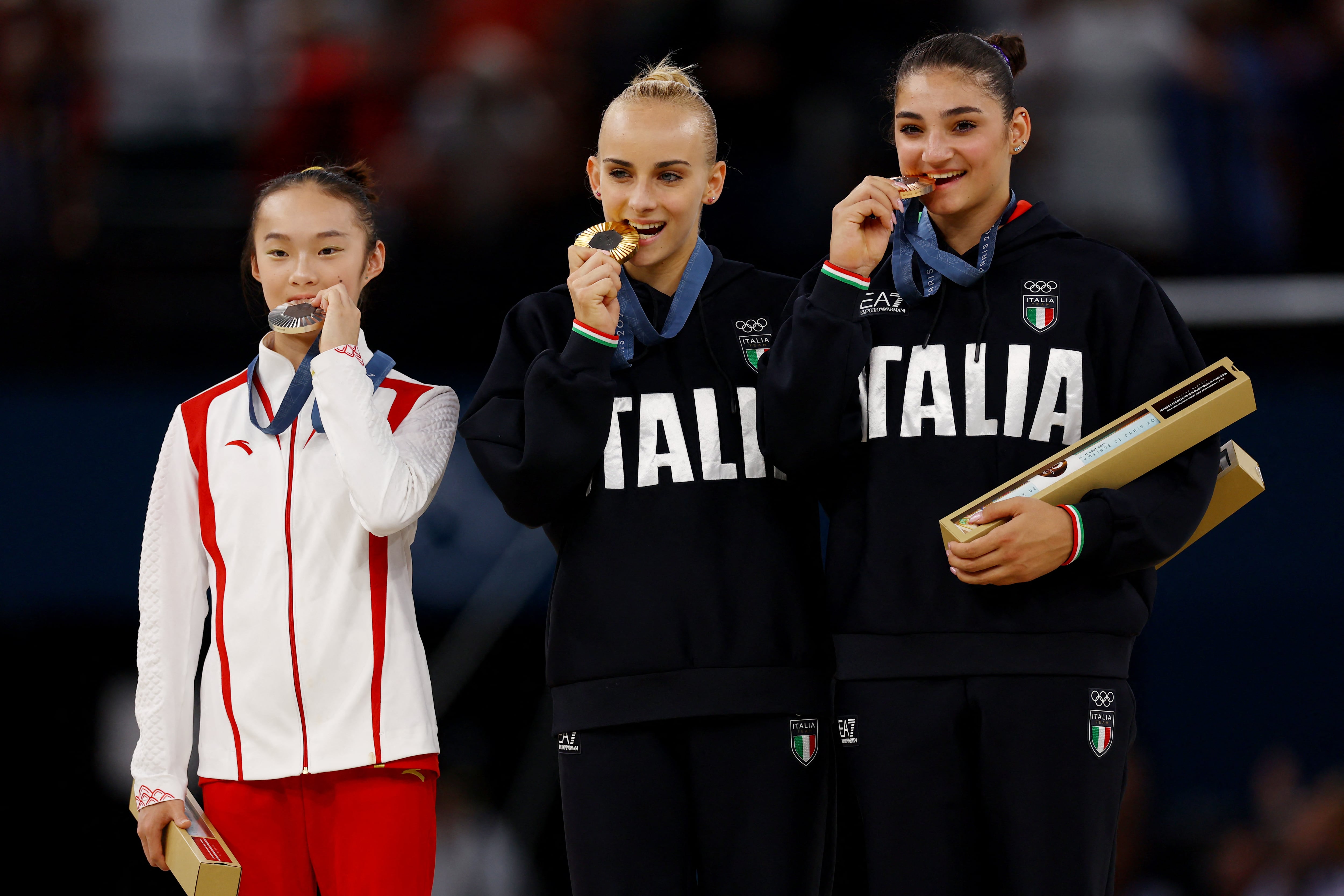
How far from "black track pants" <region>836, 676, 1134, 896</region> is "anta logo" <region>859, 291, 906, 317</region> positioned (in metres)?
0.56

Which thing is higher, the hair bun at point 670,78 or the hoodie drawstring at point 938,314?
the hair bun at point 670,78

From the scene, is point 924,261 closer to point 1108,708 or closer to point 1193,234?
point 1108,708

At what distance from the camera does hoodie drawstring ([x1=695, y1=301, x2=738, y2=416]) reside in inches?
82.3

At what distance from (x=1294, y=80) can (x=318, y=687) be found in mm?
3374

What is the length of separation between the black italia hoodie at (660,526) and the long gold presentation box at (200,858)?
51cm

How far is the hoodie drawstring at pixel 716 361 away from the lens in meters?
2.09

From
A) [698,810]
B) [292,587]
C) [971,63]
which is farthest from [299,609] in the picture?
[971,63]

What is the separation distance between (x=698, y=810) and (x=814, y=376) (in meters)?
0.65

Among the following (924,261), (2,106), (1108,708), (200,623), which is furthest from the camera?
(2,106)

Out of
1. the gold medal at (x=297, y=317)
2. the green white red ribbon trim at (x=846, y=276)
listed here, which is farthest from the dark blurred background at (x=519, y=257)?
the green white red ribbon trim at (x=846, y=276)

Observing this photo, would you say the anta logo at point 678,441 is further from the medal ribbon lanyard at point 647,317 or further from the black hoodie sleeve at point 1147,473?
the black hoodie sleeve at point 1147,473

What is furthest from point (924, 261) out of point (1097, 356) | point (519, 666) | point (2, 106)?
point (2, 106)

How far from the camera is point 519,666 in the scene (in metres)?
3.43

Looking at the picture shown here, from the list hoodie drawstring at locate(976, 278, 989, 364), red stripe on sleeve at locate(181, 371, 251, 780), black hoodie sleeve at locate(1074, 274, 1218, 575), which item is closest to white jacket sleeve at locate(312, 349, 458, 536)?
red stripe on sleeve at locate(181, 371, 251, 780)
